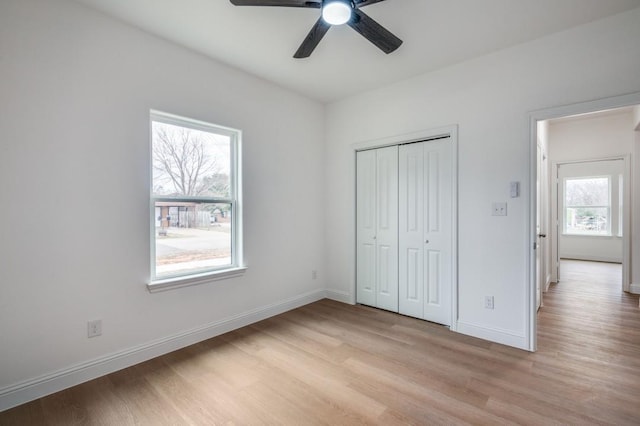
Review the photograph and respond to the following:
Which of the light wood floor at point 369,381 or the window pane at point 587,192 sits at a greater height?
the window pane at point 587,192

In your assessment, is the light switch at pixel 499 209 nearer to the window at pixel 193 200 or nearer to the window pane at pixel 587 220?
the window at pixel 193 200

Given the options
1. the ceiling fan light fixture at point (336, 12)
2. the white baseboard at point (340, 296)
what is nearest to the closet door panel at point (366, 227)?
the white baseboard at point (340, 296)

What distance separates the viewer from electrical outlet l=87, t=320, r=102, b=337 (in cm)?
224

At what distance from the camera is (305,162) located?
403 cm

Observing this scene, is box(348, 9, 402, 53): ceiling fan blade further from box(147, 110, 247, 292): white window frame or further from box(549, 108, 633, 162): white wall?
box(549, 108, 633, 162): white wall

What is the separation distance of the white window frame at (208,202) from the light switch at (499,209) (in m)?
2.59

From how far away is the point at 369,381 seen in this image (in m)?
2.20

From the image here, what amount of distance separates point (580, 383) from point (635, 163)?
4070mm

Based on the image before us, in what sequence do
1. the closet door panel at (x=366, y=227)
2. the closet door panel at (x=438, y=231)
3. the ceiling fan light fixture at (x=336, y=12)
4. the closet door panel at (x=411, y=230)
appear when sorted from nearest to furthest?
the ceiling fan light fixture at (x=336, y=12)
the closet door panel at (x=438, y=231)
the closet door panel at (x=411, y=230)
the closet door panel at (x=366, y=227)

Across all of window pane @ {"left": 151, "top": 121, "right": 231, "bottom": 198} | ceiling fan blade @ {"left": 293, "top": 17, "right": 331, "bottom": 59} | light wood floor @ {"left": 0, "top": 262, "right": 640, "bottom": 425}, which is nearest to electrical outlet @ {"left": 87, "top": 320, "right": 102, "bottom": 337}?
light wood floor @ {"left": 0, "top": 262, "right": 640, "bottom": 425}

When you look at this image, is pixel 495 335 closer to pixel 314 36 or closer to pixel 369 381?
pixel 369 381

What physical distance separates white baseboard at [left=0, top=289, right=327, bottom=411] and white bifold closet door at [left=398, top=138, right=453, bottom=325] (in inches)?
68.5

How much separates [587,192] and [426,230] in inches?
270

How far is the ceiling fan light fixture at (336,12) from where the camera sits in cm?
171
